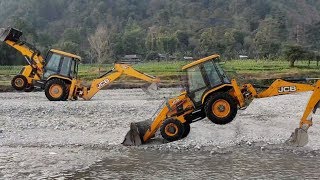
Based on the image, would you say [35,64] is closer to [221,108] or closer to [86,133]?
[86,133]

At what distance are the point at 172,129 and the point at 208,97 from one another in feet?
5.18

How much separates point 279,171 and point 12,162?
8.33 meters

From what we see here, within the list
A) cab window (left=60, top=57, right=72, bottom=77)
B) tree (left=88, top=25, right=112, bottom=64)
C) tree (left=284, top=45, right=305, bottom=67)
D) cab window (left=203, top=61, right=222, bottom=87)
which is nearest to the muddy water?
cab window (left=203, top=61, right=222, bottom=87)

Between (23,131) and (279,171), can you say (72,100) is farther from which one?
(279,171)

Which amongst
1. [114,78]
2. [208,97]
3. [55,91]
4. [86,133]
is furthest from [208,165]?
[55,91]

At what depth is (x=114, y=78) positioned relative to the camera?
90.9 ft

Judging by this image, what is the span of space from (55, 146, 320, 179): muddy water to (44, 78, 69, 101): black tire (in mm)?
12018

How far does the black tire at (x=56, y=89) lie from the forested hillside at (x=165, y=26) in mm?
54037

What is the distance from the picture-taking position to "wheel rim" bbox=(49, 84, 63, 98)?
92.1 ft

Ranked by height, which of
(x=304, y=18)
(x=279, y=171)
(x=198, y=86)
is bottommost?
(x=279, y=171)

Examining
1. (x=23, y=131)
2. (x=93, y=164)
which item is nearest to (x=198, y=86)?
(x=93, y=164)

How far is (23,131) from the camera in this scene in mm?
20094

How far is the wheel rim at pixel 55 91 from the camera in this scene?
28058 millimetres

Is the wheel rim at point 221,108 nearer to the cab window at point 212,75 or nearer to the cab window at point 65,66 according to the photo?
the cab window at point 212,75
